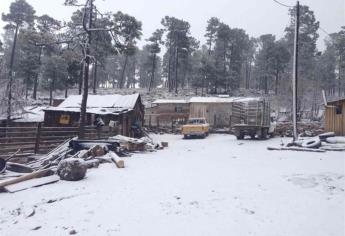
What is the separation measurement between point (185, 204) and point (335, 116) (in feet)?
66.9

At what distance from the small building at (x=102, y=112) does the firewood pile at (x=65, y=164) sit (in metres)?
7.79

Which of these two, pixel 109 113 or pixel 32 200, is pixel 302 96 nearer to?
pixel 109 113

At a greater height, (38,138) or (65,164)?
(38,138)

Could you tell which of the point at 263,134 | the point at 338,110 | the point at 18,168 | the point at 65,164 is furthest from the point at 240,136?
the point at 18,168

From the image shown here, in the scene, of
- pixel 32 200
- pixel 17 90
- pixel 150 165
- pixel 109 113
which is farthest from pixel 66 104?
pixel 32 200

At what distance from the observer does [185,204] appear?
22.1 ft

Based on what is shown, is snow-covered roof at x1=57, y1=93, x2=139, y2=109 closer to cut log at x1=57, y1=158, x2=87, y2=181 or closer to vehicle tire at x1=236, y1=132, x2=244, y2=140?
vehicle tire at x1=236, y1=132, x2=244, y2=140

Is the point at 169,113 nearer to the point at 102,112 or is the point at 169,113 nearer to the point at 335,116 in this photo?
the point at 102,112

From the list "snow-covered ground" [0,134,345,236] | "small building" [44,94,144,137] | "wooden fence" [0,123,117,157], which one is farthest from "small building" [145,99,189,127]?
"snow-covered ground" [0,134,345,236]

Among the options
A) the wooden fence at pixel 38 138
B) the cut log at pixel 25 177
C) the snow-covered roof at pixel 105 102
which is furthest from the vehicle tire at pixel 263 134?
the cut log at pixel 25 177

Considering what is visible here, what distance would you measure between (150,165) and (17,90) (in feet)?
60.2

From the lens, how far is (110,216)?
6.04 m

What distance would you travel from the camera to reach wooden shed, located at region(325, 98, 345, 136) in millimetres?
22594

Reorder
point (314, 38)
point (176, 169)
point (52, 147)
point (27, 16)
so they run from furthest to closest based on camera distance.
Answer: point (314, 38) < point (27, 16) < point (52, 147) < point (176, 169)
